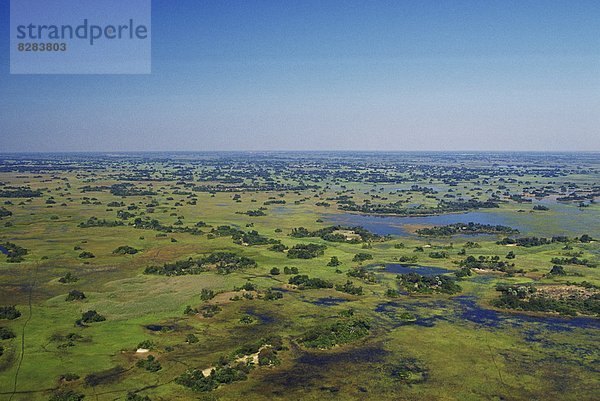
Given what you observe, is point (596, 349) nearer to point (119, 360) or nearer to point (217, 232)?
point (119, 360)

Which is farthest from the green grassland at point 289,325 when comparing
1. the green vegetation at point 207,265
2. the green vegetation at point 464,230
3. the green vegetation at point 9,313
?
the green vegetation at point 464,230

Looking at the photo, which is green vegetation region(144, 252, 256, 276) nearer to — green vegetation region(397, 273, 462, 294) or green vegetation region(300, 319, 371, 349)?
green vegetation region(397, 273, 462, 294)

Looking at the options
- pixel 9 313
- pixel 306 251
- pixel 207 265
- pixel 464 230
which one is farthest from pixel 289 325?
pixel 464 230

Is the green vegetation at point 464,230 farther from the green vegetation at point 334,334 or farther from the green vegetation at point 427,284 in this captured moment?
the green vegetation at point 334,334

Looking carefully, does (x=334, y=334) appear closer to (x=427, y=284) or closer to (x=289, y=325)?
(x=289, y=325)

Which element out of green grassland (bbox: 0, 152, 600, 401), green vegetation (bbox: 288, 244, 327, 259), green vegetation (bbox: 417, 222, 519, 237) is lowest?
green grassland (bbox: 0, 152, 600, 401)

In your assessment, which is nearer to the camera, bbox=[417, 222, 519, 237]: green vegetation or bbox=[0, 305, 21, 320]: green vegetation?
bbox=[0, 305, 21, 320]: green vegetation

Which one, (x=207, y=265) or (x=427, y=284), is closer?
(x=427, y=284)

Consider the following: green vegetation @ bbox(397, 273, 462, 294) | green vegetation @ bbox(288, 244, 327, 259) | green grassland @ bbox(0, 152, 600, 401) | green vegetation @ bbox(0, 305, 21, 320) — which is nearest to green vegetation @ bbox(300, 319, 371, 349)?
green grassland @ bbox(0, 152, 600, 401)
